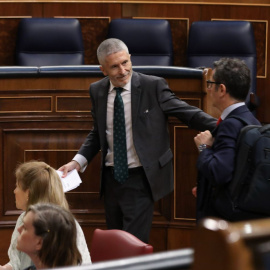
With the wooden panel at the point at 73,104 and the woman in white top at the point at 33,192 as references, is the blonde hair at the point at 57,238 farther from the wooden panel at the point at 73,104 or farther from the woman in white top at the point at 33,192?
the wooden panel at the point at 73,104

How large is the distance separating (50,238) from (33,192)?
59cm

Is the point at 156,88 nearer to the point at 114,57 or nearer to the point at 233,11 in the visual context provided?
the point at 114,57

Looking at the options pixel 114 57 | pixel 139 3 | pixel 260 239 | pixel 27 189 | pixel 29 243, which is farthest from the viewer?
pixel 139 3

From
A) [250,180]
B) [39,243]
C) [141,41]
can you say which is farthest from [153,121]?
[141,41]

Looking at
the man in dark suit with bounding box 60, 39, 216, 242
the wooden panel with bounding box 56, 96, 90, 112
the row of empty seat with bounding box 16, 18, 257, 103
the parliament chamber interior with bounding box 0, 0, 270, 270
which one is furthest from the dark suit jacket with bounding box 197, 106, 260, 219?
the row of empty seat with bounding box 16, 18, 257, 103

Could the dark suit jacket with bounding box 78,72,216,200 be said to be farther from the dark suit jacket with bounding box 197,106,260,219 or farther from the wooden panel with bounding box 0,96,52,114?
the wooden panel with bounding box 0,96,52,114

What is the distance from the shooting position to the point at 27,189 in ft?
7.84

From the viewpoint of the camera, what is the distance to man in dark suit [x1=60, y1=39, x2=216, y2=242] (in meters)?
2.78

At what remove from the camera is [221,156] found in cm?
222

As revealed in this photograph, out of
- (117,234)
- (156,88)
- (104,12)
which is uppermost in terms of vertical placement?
(104,12)

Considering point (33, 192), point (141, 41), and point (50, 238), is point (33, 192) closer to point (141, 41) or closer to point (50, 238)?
point (50, 238)

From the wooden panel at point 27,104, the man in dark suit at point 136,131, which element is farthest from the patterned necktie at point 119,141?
the wooden panel at point 27,104

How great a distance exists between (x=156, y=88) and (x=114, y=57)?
242mm

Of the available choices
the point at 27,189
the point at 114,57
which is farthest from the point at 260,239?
the point at 114,57
